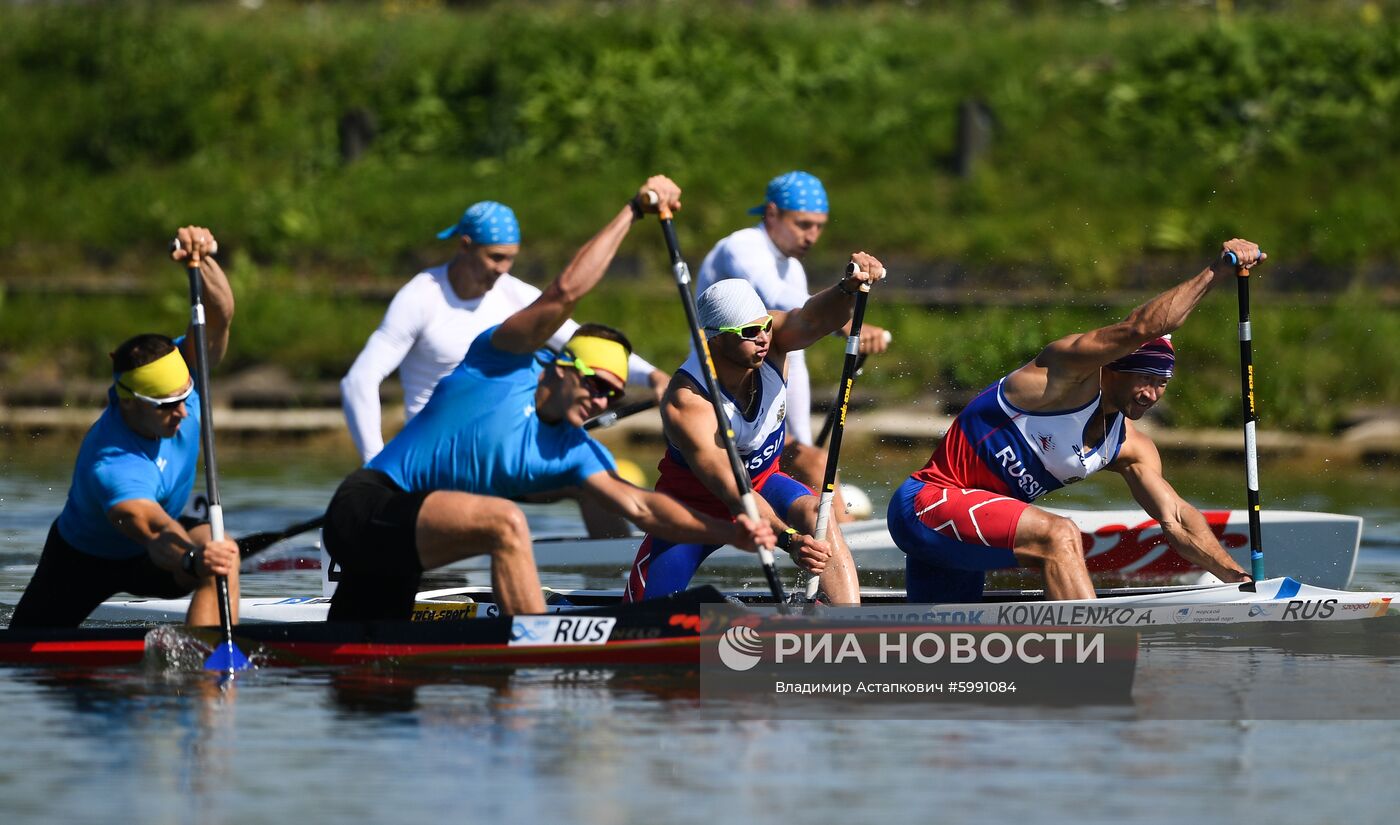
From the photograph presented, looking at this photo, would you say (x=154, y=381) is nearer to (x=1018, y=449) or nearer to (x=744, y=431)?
(x=744, y=431)

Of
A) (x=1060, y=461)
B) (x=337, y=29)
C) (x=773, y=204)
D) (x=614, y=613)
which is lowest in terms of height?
(x=614, y=613)

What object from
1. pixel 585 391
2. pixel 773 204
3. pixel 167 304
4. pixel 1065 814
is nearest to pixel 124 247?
pixel 167 304

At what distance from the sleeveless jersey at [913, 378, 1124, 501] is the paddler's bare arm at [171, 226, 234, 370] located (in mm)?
3017

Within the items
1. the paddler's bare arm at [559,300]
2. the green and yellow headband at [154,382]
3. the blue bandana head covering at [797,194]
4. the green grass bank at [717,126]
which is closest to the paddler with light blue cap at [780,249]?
the blue bandana head covering at [797,194]

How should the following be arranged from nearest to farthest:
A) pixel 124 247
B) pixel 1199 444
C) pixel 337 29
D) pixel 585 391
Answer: pixel 585 391 < pixel 1199 444 < pixel 124 247 < pixel 337 29

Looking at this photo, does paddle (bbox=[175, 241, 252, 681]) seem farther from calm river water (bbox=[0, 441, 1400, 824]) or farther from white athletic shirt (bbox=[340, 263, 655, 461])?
white athletic shirt (bbox=[340, 263, 655, 461])

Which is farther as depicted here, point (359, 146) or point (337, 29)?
point (337, 29)

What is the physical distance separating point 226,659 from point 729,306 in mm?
2417

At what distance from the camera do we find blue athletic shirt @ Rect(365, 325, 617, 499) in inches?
321

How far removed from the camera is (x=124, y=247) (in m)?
24.1

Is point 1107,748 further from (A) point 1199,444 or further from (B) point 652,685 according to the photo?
(A) point 1199,444

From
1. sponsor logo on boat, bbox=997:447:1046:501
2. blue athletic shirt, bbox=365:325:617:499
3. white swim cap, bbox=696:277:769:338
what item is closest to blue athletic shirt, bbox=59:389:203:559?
blue athletic shirt, bbox=365:325:617:499

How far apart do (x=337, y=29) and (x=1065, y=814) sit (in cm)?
2349

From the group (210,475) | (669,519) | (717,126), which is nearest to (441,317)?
(210,475)
